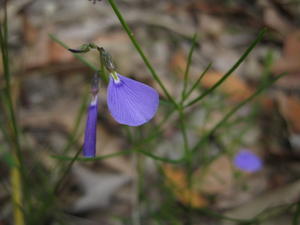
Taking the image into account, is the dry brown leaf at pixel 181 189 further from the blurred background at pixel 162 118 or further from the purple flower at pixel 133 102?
the purple flower at pixel 133 102

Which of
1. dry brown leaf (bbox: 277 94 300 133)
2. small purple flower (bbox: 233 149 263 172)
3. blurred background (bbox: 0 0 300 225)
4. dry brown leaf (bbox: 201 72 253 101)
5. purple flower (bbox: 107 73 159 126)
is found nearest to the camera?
purple flower (bbox: 107 73 159 126)

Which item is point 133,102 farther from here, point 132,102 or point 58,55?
point 58,55

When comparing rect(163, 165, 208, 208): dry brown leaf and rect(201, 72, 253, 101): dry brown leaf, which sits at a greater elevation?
rect(201, 72, 253, 101): dry brown leaf

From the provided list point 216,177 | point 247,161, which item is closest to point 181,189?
point 216,177

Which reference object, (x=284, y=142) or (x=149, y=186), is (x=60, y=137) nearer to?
(x=149, y=186)

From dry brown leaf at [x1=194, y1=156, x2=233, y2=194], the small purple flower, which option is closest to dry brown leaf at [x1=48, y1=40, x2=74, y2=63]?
dry brown leaf at [x1=194, y1=156, x2=233, y2=194]

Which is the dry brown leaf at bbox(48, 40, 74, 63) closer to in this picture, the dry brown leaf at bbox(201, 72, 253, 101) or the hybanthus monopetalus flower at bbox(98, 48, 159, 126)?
the dry brown leaf at bbox(201, 72, 253, 101)

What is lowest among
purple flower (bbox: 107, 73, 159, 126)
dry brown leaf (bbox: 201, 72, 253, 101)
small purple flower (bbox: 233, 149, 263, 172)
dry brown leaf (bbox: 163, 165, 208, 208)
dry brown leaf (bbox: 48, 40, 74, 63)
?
dry brown leaf (bbox: 163, 165, 208, 208)
